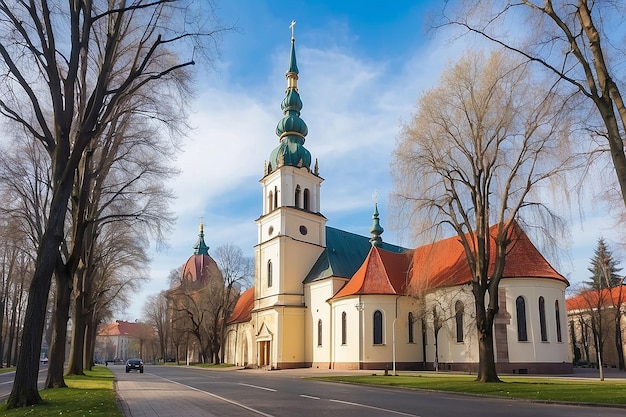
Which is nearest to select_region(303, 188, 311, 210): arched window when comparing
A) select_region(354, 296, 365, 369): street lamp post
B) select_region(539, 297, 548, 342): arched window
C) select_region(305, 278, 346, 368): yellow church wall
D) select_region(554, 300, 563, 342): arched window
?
select_region(305, 278, 346, 368): yellow church wall

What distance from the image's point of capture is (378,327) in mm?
40344

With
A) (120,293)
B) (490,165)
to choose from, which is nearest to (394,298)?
(490,165)

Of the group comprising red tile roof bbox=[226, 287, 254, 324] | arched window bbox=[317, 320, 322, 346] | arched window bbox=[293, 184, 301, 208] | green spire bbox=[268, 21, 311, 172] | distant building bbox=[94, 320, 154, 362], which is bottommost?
distant building bbox=[94, 320, 154, 362]

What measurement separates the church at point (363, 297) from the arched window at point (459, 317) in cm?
7

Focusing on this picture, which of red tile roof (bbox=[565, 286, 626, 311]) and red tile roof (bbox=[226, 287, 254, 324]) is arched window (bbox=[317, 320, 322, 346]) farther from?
red tile roof (bbox=[565, 286, 626, 311])

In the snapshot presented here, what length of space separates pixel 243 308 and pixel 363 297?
88.5ft

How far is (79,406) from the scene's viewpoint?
1335 cm

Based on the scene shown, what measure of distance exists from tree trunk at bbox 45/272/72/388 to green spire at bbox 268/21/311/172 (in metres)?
29.9

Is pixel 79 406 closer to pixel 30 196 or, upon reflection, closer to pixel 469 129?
pixel 30 196

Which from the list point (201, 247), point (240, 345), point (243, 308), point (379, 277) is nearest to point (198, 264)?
point (201, 247)

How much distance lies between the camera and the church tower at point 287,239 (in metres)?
46.4

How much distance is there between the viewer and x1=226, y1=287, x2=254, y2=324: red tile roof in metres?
60.6

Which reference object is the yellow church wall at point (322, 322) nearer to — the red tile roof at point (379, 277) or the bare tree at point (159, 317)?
the red tile roof at point (379, 277)

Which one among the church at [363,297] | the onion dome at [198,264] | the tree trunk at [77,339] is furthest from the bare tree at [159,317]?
the tree trunk at [77,339]
